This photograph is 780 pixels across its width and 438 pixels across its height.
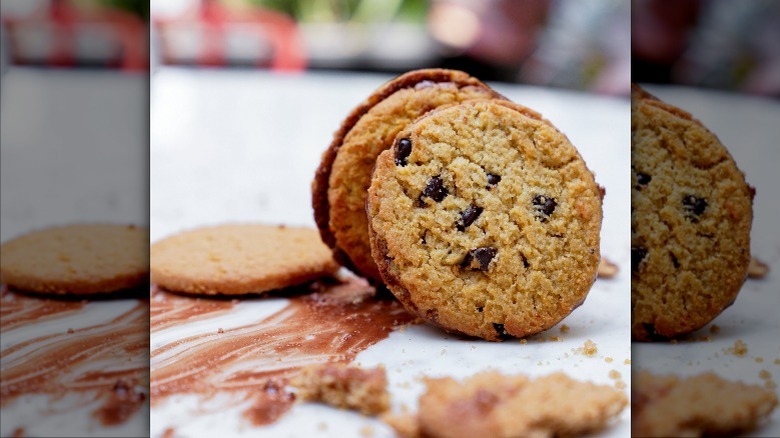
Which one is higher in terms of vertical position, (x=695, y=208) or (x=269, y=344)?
(x=695, y=208)

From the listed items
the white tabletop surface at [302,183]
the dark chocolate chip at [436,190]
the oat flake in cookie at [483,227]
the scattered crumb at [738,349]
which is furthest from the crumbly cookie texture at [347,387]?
the scattered crumb at [738,349]

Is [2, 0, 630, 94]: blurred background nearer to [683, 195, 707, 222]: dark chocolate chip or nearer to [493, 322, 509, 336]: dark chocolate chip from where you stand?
[683, 195, 707, 222]: dark chocolate chip

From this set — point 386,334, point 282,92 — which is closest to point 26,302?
point 386,334

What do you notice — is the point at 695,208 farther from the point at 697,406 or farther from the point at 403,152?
the point at 403,152

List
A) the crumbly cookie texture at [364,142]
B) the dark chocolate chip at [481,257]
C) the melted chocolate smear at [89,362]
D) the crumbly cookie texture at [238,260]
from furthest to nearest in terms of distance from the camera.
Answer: the crumbly cookie texture at [238,260] < the crumbly cookie texture at [364,142] < the dark chocolate chip at [481,257] < the melted chocolate smear at [89,362]

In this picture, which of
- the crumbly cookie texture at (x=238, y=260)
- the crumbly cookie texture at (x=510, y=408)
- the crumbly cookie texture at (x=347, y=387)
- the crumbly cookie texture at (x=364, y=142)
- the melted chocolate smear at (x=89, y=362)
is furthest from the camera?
the crumbly cookie texture at (x=238, y=260)

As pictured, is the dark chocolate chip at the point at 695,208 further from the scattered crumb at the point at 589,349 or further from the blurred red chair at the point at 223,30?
the blurred red chair at the point at 223,30

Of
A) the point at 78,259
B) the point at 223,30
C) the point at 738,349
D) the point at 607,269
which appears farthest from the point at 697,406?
the point at 223,30

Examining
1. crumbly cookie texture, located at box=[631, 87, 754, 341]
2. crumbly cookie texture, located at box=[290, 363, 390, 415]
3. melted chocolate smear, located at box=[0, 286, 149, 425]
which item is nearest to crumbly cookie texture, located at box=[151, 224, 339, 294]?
melted chocolate smear, located at box=[0, 286, 149, 425]
